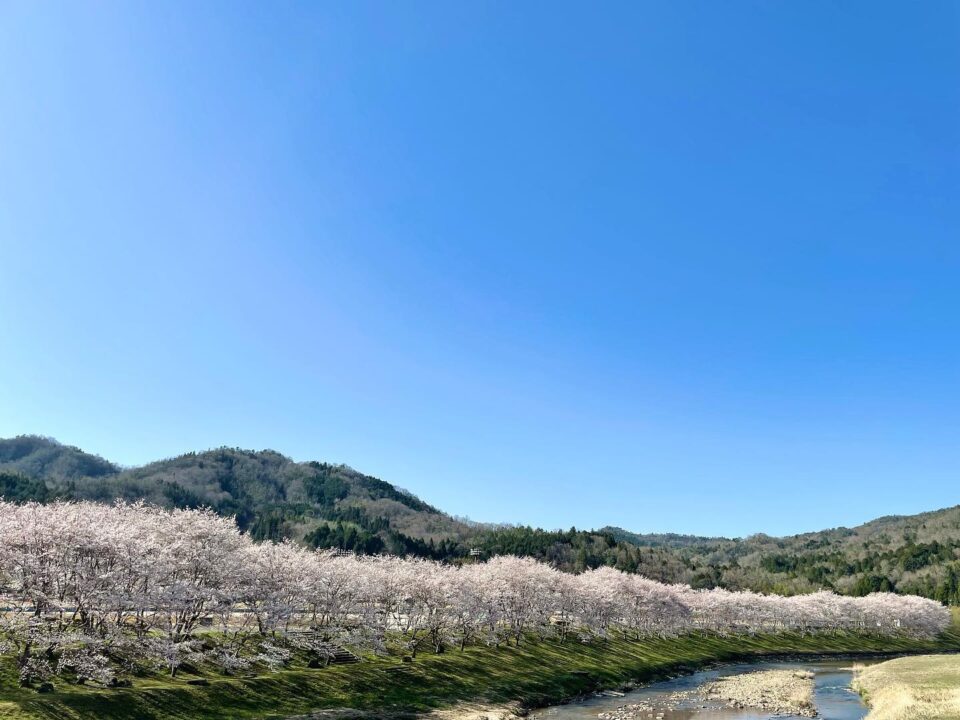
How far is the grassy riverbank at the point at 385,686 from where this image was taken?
36219mm

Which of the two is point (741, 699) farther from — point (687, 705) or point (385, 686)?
point (385, 686)

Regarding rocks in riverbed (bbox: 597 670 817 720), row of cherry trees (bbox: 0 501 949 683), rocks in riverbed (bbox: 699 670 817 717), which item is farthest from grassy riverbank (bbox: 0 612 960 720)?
rocks in riverbed (bbox: 699 670 817 717)

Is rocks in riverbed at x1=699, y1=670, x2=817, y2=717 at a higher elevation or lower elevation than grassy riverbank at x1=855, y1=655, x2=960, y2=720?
lower

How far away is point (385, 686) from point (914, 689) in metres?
46.4

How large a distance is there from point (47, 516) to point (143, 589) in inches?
311

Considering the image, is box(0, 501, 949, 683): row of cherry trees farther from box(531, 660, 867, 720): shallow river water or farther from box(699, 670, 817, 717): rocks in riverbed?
box(699, 670, 817, 717): rocks in riverbed

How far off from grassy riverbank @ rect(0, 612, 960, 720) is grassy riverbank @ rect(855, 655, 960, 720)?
25.7 metres

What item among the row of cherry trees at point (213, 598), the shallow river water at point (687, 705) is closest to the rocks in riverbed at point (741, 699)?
the shallow river water at point (687, 705)

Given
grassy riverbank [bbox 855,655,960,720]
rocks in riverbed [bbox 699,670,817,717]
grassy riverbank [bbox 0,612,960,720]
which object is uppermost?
grassy riverbank [bbox 855,655,960,720]

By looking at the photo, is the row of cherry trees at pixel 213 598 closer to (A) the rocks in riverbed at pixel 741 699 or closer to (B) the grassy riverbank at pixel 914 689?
(A) the rocks in riverbed at pixel 741 699

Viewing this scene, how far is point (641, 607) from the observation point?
11119cm

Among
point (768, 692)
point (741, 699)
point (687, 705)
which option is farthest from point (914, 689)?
point (687, 705)

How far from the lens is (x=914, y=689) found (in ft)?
173

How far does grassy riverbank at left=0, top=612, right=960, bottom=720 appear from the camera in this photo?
119 feet
